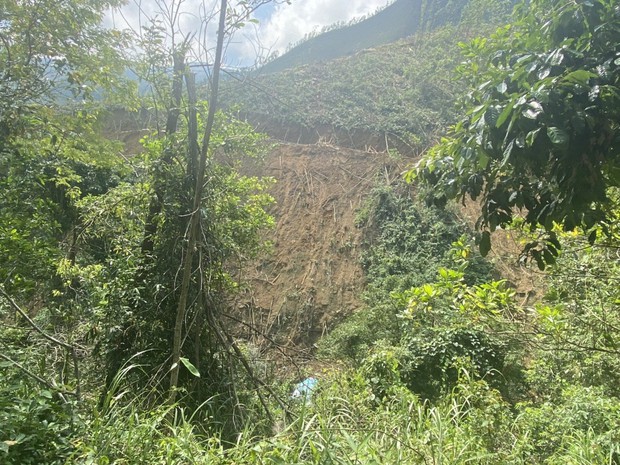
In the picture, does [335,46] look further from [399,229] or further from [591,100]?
[591,100]

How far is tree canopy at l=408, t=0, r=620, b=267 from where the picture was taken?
4.96ft

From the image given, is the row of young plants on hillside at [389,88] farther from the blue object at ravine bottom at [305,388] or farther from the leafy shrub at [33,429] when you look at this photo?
the leafy shrub at [33,429]

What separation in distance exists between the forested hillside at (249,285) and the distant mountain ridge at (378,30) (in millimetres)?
19652

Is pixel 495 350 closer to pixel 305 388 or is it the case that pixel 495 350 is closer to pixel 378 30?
pixel 305 388

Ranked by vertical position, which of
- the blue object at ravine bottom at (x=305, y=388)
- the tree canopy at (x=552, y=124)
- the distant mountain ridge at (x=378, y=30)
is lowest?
the blue object at ravine bottom at (x=305, y=388)

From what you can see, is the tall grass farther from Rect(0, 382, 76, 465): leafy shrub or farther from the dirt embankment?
the dirt embankment

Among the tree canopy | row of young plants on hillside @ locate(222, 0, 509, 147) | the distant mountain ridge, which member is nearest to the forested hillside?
the tree canopy

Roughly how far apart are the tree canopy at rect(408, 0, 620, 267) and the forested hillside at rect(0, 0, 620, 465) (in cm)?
1

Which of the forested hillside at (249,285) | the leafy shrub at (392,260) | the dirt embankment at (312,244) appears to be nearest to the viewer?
the forested hillside at (249,285)

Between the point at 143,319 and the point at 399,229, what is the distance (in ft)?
30.2

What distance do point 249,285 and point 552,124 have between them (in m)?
4.45

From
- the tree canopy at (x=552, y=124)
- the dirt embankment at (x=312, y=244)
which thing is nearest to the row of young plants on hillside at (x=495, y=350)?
the tree canopy at (x=552, y=124)

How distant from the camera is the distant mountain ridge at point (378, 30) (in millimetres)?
23203

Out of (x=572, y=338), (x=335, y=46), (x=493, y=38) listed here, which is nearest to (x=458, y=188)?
(x=493, y=38)
